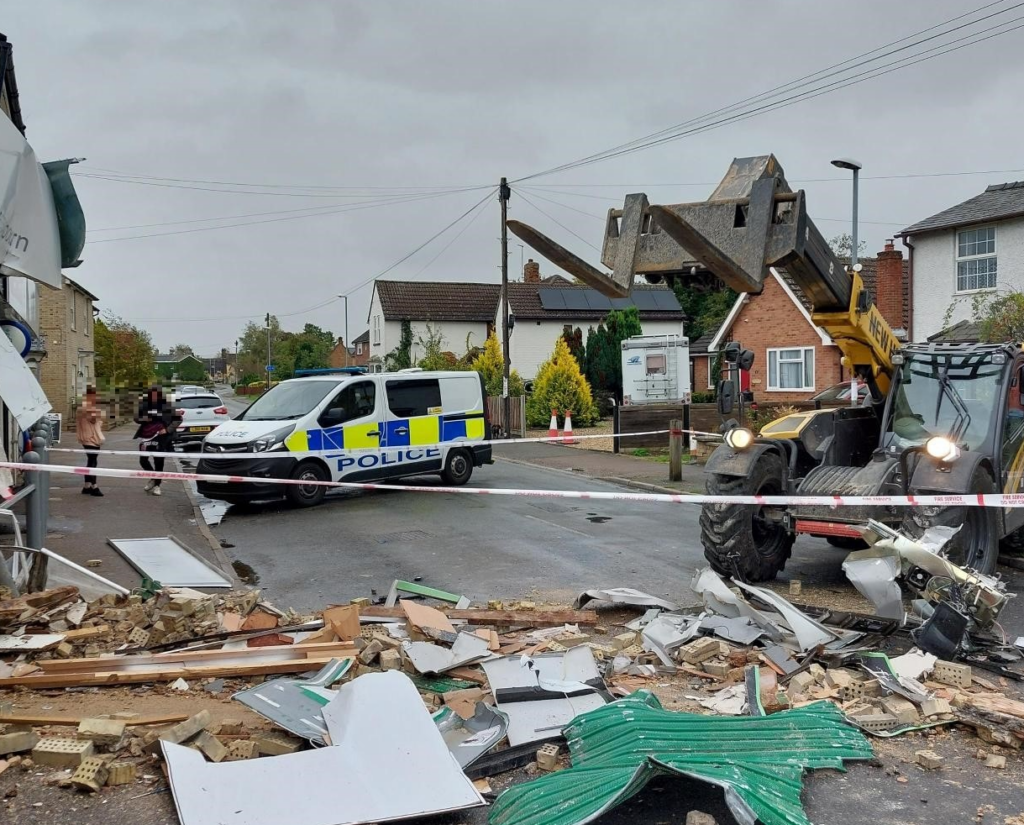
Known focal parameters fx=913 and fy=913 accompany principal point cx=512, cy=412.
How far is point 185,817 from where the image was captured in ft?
11.3

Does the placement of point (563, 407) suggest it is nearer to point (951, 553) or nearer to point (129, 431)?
point (129, 431)

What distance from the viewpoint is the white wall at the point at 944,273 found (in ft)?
66.9

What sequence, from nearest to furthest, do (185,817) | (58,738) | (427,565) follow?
(185,817)
(58,738)
(427,565)

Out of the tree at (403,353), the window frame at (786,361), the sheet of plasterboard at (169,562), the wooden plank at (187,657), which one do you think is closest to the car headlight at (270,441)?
the sheet of plasterboard at (169,562)

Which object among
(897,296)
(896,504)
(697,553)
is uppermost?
(897,296)

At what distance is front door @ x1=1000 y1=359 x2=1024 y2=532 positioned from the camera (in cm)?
788

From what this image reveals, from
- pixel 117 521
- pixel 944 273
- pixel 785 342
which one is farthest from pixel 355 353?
pixel 117 521

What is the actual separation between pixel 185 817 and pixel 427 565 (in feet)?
18.7

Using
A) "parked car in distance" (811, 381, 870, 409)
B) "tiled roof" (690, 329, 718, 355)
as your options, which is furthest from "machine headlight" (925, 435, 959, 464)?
"tiled roof" (690, 329, 718, 355)

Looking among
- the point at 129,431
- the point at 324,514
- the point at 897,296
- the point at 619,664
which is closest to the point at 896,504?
the point at 619,664

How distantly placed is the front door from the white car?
666 inches

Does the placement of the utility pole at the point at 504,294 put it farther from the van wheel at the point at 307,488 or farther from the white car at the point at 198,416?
the van wheel at the point at 307,488

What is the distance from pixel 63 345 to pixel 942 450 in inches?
1131

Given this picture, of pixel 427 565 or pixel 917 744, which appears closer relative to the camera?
pixel 917 744
